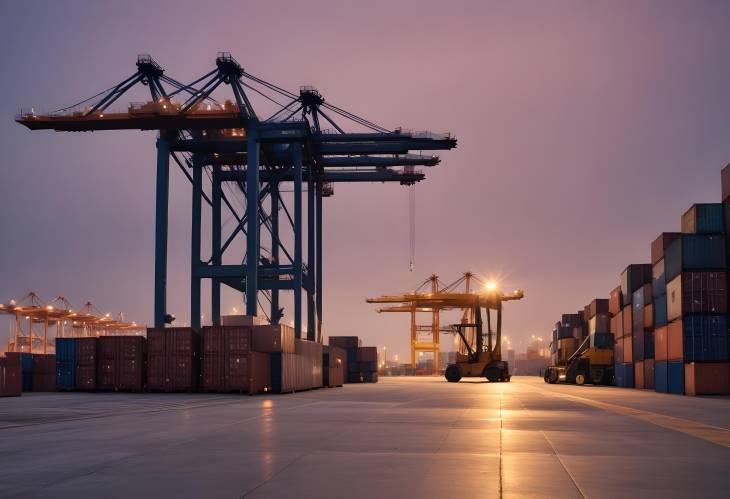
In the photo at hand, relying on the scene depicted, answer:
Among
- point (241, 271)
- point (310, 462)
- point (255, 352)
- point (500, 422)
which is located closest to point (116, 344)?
point (255, 352)

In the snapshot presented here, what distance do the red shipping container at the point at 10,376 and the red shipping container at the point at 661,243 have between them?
3373cm

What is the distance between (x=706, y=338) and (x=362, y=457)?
31.9 m

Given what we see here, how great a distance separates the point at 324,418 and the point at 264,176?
44.4 meters

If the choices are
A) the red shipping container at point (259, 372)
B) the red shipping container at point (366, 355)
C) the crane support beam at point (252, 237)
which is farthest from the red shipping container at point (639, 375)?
the red shipping container at point (366, 355)

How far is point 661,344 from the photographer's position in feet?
144

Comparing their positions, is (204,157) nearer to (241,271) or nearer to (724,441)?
(241,271)

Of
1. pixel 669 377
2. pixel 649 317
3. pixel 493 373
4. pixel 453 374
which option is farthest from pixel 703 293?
pixel 453 374

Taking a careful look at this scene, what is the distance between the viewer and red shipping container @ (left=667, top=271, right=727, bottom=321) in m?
38.6

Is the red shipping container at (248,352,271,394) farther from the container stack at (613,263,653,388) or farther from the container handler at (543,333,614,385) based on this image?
the container handler at (543,333,614,385)

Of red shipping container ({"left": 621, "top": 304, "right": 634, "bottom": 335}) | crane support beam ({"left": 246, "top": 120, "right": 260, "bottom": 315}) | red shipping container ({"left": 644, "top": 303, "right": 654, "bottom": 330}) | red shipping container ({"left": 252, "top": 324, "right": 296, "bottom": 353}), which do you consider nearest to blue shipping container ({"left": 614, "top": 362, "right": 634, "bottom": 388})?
red shipping container ({"left": 621, "top": 304, "right": 634, "bottom": 335})

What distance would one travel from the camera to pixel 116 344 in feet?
134

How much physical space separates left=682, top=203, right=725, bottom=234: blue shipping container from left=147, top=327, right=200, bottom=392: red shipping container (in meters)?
26.1

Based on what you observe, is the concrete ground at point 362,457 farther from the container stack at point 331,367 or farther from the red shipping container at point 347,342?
the red shipping container at point 347,342

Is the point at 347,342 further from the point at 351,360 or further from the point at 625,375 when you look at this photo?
the point at 625,375
